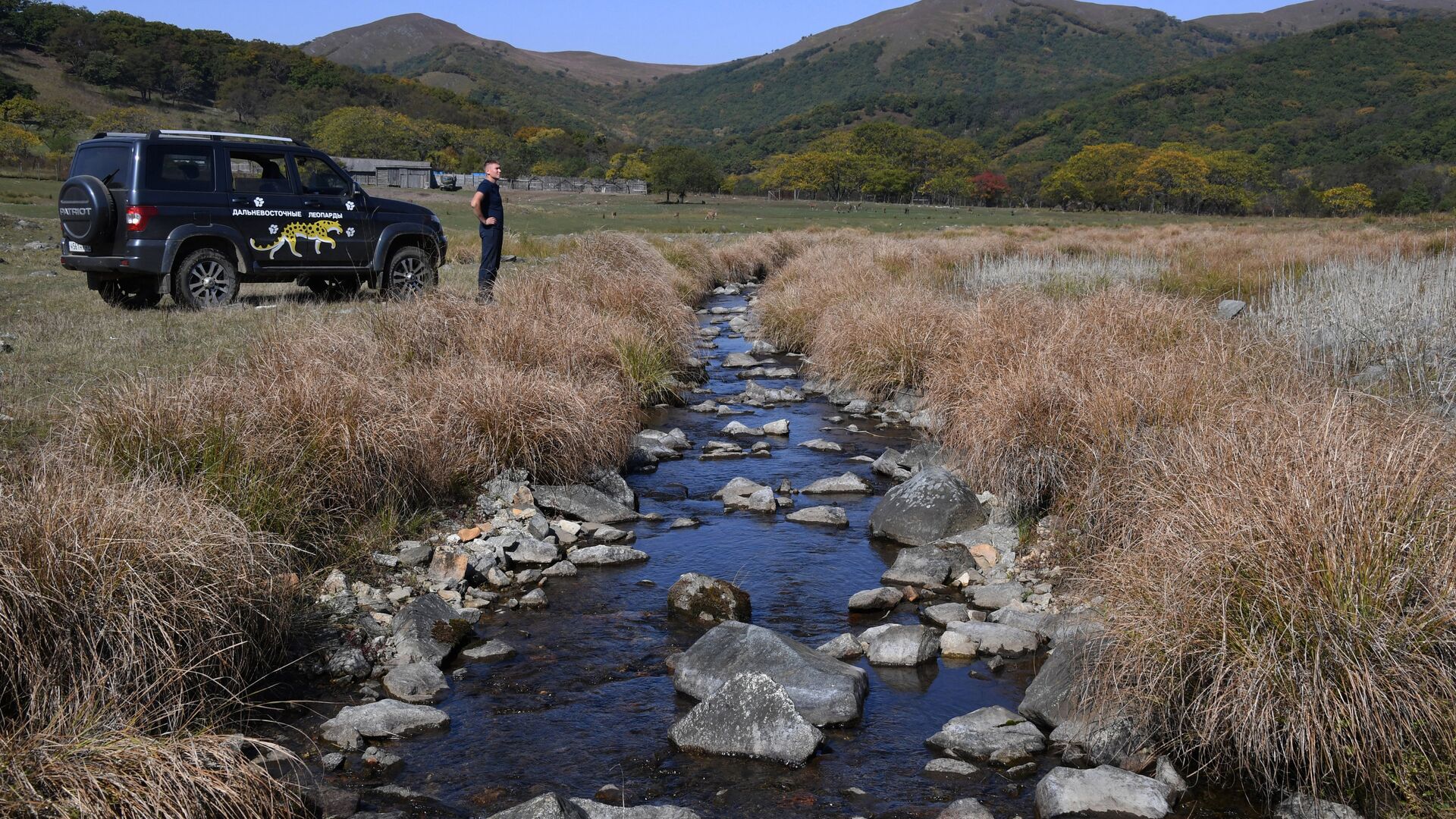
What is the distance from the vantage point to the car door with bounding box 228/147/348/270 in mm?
15703

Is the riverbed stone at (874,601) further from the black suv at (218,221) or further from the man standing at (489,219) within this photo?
the man standing at (489,219)

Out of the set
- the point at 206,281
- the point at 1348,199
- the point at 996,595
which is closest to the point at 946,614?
the point at 996,595

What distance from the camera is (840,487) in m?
11.1

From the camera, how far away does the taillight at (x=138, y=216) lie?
47.8 ft

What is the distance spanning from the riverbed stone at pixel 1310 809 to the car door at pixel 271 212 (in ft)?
50.1

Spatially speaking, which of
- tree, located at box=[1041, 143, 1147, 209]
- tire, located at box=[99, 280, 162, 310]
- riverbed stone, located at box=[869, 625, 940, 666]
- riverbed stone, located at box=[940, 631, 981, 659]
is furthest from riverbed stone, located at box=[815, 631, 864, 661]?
tree, located at box=[1041, 143, 1147, 209]

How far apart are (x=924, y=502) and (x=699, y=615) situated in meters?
2.86

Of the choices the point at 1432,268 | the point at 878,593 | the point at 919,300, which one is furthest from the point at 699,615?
the point at 1432,268

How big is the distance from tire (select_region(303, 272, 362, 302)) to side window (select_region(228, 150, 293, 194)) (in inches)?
66.6

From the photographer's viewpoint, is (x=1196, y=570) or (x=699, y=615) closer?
(x=1196, y=570)

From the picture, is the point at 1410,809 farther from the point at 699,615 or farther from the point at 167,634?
the point at 167,634

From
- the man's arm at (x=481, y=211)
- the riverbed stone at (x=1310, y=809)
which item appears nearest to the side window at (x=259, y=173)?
the man's arm at (x=481, y=211)

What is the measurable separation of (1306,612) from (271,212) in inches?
598

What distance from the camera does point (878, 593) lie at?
7.99 m
